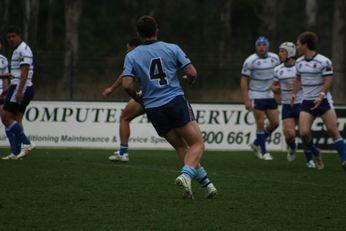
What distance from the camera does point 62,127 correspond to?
22.3 metres

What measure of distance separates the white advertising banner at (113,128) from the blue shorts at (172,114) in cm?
1165

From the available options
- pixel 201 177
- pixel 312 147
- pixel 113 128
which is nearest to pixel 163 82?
pixel 201 177

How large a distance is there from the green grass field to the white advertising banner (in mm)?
5651

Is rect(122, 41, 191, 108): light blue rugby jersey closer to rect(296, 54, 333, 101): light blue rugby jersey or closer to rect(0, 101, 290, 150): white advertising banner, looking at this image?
rect(296, 54, 333, 101): light blue rugby jersey

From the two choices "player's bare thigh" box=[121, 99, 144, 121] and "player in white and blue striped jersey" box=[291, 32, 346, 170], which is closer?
"player in white and blue striped jersey" box=[291, 32, 346, 170]

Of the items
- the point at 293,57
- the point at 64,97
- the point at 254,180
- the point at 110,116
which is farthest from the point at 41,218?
the point at 64,97

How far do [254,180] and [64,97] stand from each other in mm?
13617

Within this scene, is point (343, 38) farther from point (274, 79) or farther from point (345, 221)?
point (345, 221)

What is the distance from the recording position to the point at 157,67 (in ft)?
33.9

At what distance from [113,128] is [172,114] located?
11913mm

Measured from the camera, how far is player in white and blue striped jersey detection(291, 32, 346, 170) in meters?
14.6

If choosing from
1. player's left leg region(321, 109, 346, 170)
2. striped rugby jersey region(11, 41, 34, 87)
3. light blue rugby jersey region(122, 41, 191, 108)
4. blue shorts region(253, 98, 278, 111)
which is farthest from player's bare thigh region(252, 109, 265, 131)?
light blue rugby jersey region(122, 41, 191, 108)

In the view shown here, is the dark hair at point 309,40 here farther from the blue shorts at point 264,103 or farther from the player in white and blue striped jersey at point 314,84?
the blue shorts at point 264,103

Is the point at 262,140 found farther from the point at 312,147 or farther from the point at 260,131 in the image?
the point at 312,147
